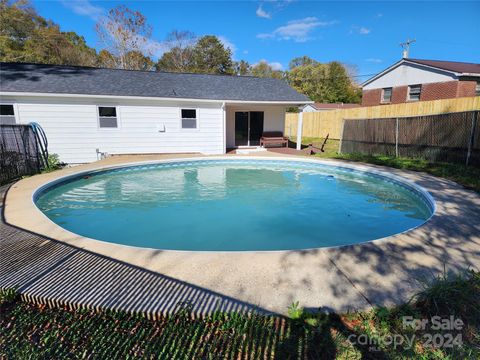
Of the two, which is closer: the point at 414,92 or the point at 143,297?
the point at 143,297

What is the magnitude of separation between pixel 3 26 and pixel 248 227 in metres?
36.1

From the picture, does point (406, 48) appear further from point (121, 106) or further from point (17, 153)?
point (17, 153)

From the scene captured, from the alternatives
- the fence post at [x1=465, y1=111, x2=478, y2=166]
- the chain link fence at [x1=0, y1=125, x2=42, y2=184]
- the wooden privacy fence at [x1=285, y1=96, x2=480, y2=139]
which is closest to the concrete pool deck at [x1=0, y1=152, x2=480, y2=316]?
the chain link fence at [x1=0, y1=125, x2=42, y2=184]

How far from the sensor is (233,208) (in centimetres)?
712

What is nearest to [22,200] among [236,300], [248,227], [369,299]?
[248,227]

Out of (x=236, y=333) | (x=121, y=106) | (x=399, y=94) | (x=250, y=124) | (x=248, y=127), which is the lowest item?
(x=236, y=333)

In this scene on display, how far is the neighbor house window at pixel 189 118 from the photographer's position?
13641mm

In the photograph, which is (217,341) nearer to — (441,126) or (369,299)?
(369,299)

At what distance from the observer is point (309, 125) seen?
2327 centimetres

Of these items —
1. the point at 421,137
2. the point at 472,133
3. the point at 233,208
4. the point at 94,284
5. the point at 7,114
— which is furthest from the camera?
the point at 7,114

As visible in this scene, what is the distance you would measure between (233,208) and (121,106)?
8678mm

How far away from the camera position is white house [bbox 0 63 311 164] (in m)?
11.2
